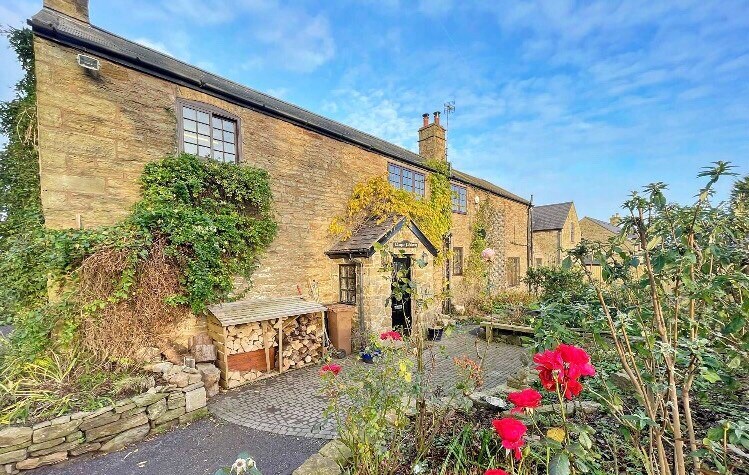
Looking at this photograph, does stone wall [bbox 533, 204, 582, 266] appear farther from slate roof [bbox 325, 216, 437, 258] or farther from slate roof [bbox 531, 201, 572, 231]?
slate roof [bbox 325, 216, 437, 258]

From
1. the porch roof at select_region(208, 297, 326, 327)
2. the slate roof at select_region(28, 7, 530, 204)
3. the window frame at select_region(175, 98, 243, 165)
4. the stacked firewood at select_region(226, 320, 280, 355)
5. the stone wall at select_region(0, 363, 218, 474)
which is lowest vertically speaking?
the stone wall at select_region(0, 363, 218, 474)

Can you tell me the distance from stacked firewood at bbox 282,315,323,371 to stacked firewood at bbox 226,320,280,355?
0.37m

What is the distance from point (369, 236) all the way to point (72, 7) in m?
8.69

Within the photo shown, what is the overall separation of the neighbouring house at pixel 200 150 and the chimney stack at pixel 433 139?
158 cm

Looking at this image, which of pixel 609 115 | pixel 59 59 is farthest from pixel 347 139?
pixel 609 115

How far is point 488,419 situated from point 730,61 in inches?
278

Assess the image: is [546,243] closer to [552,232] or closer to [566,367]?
[552,232]

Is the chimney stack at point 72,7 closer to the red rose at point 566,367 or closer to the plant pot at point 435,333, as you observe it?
the red rose at point 566,367

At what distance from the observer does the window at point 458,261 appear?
1484 cm

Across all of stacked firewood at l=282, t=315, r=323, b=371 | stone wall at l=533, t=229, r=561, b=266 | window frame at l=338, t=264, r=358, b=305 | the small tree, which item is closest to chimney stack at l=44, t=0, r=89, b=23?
stacked firewood at l=282, t=315, r=323, b=371

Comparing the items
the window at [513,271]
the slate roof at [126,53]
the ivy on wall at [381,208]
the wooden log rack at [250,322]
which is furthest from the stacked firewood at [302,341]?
the window at [513,271]

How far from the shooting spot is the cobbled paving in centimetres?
486

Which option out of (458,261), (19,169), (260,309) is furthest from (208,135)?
(458,261)

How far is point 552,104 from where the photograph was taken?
37.2 ft
